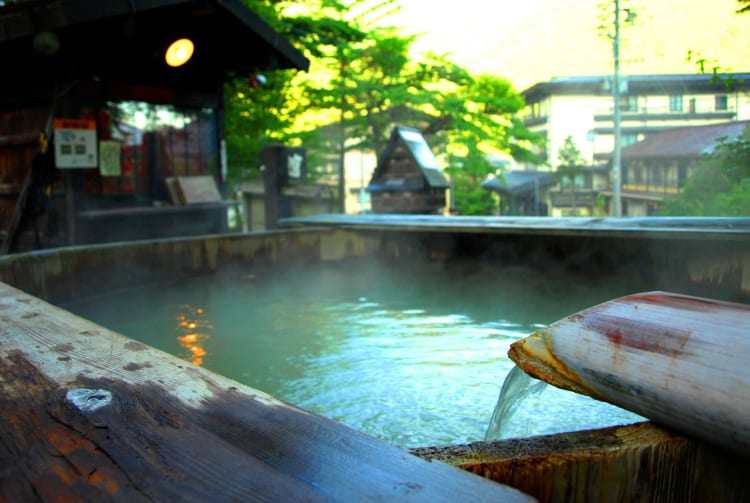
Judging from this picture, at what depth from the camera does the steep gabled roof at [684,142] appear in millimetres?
8044

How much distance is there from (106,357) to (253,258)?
14.2 feet

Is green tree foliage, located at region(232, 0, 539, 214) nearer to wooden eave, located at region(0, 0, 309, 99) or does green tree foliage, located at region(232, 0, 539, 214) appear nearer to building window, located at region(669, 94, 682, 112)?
building window, located at region(669, 94, 682, 112)

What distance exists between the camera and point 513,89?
18672 mm

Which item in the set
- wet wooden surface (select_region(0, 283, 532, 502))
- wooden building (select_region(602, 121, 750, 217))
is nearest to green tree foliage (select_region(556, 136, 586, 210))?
wooden building (select_region(602, 121, 750, 217))

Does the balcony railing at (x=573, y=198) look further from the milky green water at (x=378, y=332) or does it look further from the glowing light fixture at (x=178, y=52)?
the glowing light fixture at (x=178, y=52)

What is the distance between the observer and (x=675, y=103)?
45.3 ft

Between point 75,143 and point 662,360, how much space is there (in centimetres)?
629

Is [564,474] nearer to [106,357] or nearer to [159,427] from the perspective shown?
[159,427]

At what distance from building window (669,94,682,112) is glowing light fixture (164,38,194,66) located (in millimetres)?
10737

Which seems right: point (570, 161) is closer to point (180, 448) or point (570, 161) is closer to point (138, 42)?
point (138, 42)

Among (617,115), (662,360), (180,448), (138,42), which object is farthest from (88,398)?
(617,115)

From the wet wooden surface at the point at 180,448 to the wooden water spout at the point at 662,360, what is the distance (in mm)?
445

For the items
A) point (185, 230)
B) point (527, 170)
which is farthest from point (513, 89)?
point (527, 170)

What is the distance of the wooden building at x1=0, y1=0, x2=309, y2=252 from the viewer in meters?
5.98
